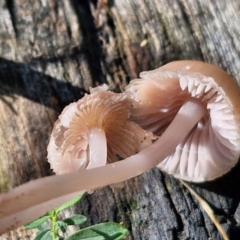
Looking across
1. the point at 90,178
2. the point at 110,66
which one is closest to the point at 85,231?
the point at 90,178

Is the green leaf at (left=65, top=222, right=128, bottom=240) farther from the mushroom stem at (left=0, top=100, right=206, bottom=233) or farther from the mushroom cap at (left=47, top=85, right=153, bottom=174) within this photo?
the mushroom cap at (left=47, top=85, right=153, bottom=174)

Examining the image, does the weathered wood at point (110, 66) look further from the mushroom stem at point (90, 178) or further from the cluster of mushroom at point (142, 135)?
the mushroom stem at point (90, 178)

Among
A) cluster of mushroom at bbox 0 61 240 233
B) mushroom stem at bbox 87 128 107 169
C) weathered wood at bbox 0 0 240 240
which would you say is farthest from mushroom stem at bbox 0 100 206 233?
weathered wood at bbox 0 0 240 240

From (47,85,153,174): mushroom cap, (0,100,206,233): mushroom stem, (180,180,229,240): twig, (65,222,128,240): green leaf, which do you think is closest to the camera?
(0,100,206,233): mushroom stem

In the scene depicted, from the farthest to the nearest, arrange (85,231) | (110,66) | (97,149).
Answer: (110,66) < (97,149) < (85,231)

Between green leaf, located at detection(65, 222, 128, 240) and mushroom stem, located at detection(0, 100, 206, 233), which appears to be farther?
green leaf, located at detection(65, 222, 128, 240)

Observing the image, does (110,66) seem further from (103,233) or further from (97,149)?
(103,233)

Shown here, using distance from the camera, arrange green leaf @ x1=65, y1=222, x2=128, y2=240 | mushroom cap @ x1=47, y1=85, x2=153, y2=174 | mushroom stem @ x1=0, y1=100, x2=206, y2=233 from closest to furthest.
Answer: mushroom stem @ x1=0, y1=100, x2=206, y2=233, green leaf @ x1=65, y1=222, x2=128, y2=240, mushroom cap @ x1=47, y1=85, x2=153, y2=174

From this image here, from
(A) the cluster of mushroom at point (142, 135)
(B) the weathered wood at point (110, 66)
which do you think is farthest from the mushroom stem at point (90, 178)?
(B) the weathered wood at point (110, 66)
